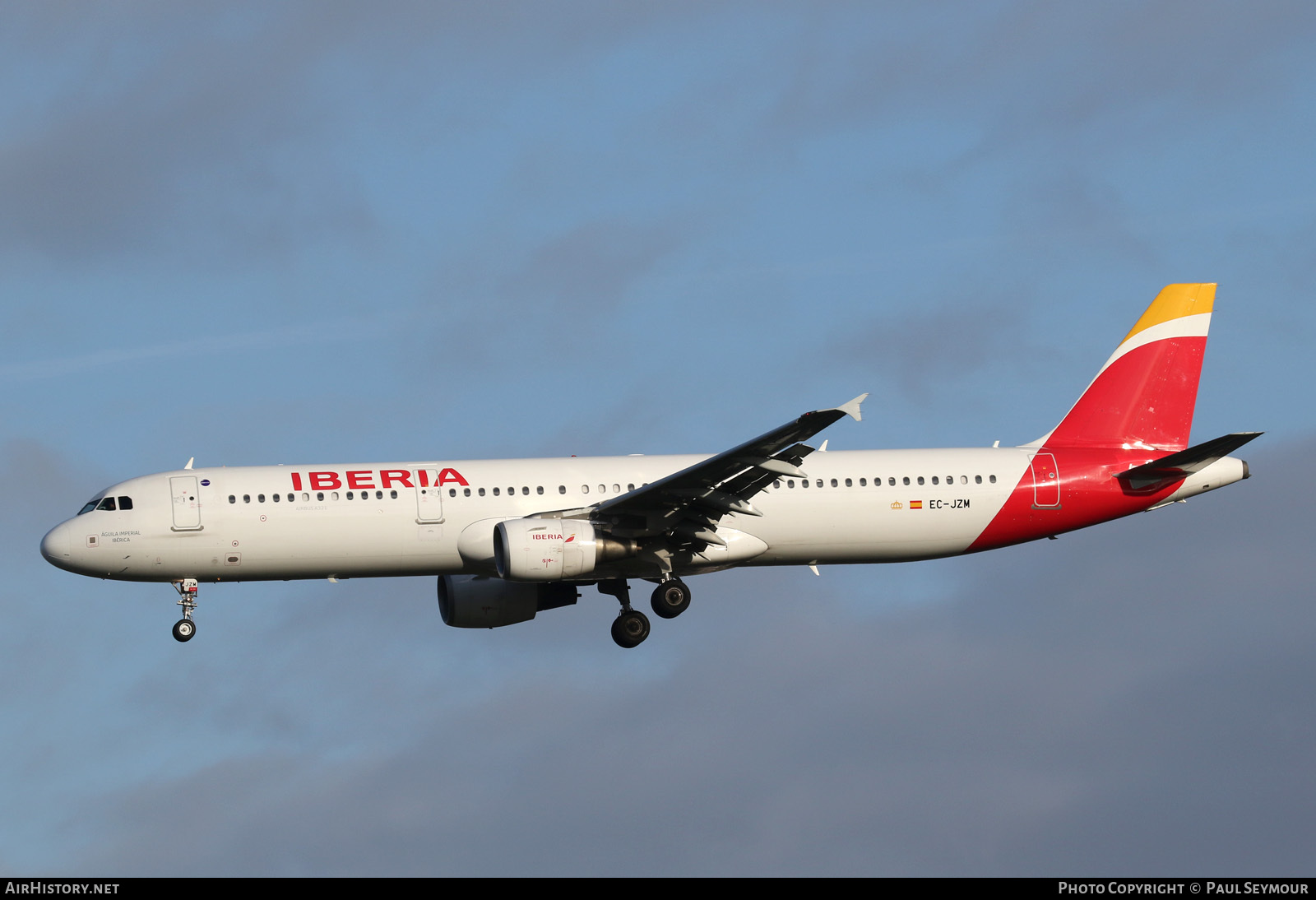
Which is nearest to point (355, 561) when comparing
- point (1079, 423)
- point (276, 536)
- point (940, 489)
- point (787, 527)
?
point (276, 536)

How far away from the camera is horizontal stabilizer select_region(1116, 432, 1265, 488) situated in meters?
39.8

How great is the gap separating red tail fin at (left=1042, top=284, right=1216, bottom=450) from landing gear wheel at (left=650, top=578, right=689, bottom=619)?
9.40 m

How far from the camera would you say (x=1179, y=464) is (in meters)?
40.6

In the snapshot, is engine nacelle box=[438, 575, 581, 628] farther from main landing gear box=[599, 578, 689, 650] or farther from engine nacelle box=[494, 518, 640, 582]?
engine nacelle box=[494, 518, 640, 582]

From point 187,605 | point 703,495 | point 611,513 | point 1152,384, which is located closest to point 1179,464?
point 1152,384

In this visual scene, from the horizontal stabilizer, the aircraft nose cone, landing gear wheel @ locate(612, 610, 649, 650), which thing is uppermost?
the aircraft nose cone

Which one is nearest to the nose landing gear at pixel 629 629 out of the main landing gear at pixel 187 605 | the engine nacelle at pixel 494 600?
the engine nacelle at pixel 494 600

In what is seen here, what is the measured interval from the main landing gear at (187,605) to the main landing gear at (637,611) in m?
9.11

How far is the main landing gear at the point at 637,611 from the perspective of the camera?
130 ft

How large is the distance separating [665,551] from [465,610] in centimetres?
580

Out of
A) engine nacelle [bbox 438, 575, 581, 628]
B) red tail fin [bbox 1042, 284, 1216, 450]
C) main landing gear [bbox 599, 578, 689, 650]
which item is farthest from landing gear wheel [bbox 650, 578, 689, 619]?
red tail fin [bbox 1042, 284, 1216, 450]

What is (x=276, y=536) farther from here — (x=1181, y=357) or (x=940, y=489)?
(x=1181, y=357)

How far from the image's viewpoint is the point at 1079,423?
42.5 metres

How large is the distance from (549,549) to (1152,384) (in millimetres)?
15615
